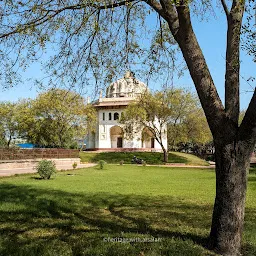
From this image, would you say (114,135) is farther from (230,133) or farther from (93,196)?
(230,133)

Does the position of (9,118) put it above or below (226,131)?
above

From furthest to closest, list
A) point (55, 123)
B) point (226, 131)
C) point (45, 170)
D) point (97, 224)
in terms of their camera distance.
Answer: point (55, 123) → point (45, 170) → point (97, 224) → point (226, 131)

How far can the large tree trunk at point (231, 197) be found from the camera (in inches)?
155

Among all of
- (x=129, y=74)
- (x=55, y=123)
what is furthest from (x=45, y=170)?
(x=55, y=123)

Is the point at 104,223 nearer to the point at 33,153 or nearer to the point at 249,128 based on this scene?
the point at 249,128

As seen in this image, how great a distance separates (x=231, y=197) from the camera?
154 inches

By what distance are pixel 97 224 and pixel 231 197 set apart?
2687 millimetres

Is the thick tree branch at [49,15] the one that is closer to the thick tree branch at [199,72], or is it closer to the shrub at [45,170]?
the thick tree branch at [199,72]

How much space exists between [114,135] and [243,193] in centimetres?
5188

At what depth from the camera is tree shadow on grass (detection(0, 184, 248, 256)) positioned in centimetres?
420

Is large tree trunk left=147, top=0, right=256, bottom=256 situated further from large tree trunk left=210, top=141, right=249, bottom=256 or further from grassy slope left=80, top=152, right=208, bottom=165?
grassy slope left=80, top=152, right=208, bottom=165

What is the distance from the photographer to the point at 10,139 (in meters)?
46.4

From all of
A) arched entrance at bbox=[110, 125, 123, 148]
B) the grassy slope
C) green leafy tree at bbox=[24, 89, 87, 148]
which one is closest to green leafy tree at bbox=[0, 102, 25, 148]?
green leafy tree at bbox=[24, 89, 87, 148]

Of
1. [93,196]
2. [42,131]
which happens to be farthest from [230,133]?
[42,131]
